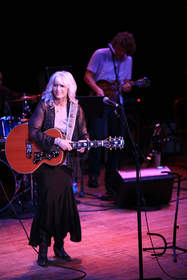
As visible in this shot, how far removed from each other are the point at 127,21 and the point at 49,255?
6563mm

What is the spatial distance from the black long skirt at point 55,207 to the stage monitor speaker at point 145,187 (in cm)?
170

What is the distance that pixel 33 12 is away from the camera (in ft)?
26.1

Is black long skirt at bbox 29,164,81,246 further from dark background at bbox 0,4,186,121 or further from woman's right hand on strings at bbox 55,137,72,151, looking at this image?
dark background at bbox 0,4,186,121

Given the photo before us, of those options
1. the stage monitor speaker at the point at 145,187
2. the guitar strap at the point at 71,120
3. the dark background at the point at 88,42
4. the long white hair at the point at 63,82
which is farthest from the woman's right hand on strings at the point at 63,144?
the dark background at the point at 88,42

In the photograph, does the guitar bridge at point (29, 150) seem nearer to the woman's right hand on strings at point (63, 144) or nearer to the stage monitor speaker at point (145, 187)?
the woman's right hand on strings at point (63, 144)

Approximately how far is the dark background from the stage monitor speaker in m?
3.39

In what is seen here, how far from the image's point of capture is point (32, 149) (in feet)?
12.5

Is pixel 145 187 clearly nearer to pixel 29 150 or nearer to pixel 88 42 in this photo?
pixel 29 150

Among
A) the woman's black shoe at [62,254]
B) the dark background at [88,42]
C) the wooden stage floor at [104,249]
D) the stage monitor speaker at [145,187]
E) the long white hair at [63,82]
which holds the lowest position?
the wooden stage floor at [104,249]

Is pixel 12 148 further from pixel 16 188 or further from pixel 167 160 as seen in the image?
pixel 167 160

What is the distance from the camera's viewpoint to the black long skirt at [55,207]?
3459mm

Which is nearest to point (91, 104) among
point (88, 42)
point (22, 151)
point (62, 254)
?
point (22, 151)

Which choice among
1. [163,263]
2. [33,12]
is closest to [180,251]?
[163,263]

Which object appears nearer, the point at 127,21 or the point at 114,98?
the point at 114,98
